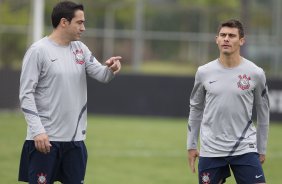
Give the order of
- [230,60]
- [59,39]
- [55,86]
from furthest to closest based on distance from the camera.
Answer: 1. [230,60]
2. [59,39]
3. [55,86]

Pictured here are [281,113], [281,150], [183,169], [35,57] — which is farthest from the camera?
[281,113]

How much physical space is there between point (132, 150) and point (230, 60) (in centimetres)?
974

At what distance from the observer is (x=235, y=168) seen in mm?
8172

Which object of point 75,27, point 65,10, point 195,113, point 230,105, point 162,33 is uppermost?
point 65,10

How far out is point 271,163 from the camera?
15914mm

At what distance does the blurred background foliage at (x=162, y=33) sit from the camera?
33406 mm

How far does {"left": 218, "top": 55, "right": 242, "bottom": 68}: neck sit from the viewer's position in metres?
8.12

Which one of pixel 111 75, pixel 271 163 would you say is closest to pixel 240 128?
pixel 111 75

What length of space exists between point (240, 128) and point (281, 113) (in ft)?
58.2

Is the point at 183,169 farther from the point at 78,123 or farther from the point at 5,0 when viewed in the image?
the point at 5,0

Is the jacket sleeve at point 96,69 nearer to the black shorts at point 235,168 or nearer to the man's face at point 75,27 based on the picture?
the man's face at point 75,27

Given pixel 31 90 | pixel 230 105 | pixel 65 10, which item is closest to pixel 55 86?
pixel 31 90

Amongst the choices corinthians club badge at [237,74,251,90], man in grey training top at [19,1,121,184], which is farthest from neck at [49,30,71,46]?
corinthians club badge at [237,74,251,90]

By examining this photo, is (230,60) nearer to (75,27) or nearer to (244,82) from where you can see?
(244,82)
